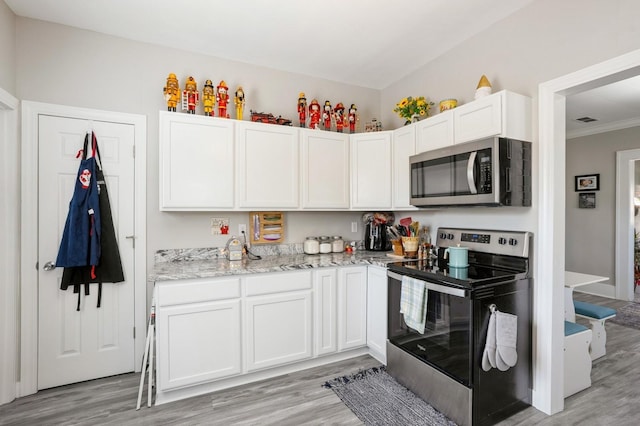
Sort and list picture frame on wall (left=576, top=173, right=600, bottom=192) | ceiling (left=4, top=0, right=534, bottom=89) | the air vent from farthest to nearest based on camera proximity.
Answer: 1. picture frame on wall (left=576, top=173, right=600, bottom=192)
2. the air vent
3. ceiling (left=4, top=0, right=534, bottom=89)

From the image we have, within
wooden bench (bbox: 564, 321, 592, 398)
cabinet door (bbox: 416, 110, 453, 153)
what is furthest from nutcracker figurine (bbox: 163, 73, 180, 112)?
wooden bench (bbox: 564, 321, 592, 398)

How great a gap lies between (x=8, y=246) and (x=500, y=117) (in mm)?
3464

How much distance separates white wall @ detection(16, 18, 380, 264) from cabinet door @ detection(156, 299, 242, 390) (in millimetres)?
776

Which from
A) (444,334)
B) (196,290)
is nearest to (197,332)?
(196,290)

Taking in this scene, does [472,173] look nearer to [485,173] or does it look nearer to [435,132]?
[485,173]

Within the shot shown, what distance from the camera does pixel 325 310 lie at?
2.66 m

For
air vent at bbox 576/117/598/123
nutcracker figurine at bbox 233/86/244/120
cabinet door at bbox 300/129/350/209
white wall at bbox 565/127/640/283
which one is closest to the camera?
nutcracker figurine at bbox 233/86/244/120

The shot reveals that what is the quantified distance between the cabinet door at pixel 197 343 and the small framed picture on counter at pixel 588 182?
19.1 feet

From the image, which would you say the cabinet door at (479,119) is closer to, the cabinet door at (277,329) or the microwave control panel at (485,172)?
the microwave control panel at (485,172)

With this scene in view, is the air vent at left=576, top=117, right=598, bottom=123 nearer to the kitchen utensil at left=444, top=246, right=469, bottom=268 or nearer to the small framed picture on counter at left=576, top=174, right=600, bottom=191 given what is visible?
the small framed picture on counter at left=576, top=174, right=600, bottom=191

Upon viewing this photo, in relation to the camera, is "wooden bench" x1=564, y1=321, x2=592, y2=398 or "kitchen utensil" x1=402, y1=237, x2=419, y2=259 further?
"kitchen utensil" x1=402, y1=237, x2=419, y2=259

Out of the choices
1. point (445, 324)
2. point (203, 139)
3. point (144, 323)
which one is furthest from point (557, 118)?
point (144, 323)

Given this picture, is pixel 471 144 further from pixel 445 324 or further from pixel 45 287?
pixel 45 287

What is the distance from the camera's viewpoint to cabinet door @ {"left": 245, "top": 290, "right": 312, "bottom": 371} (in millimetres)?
2391
